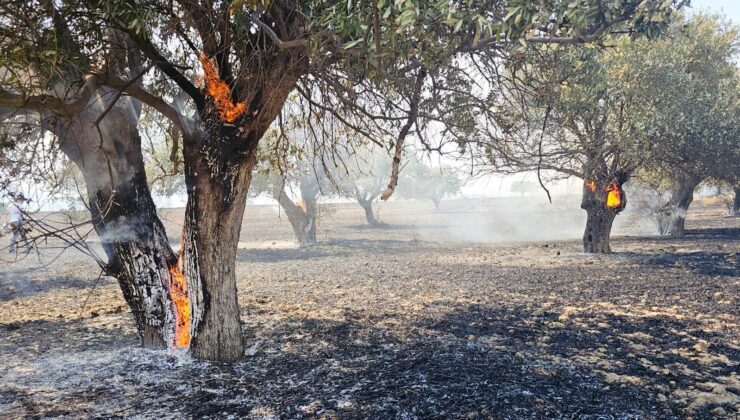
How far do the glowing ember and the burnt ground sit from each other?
292 cm

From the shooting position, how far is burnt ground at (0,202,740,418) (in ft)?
14.4

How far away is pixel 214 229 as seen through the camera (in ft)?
18.1

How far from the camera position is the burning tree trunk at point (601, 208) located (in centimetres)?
1548

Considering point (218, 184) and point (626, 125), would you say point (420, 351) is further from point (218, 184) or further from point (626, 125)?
point (626, 125)

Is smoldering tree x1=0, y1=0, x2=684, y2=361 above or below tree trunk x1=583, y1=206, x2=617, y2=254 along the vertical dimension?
above

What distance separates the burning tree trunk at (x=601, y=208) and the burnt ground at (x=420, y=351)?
9.39 ft

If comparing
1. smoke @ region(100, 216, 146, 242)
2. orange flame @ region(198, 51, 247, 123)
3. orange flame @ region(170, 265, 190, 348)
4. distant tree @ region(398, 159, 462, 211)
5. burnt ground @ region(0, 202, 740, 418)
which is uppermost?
distant tree @ region(398, 159, 462, 211)

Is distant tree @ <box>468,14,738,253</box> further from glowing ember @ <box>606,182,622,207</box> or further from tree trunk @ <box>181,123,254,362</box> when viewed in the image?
tree trunk @ <box>181,123,254,362</box>

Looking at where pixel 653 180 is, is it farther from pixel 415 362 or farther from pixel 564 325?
pixel 415 362

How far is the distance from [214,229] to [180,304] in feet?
4.81

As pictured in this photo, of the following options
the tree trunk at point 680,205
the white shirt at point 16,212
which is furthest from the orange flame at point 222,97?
the tree trunk at point 680,205

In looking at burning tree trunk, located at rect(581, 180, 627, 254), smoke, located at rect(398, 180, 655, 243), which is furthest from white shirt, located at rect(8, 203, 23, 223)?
smoke, located at rect(398, 180, 655, 243)

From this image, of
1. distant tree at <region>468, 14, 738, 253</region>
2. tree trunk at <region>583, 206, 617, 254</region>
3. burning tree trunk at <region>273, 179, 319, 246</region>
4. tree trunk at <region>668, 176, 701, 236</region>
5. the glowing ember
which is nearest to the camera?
distant tree at <region>468, 14, 738, 253</region>

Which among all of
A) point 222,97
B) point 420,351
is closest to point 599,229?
point 420,351
